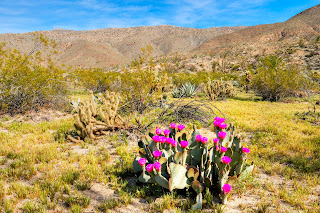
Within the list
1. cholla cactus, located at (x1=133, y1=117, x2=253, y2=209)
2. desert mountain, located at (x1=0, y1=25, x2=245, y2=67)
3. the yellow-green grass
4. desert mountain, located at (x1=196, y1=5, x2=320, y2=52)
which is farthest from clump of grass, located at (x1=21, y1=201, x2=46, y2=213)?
desert mountain, located at (x1=0, y1=25, x2=245, y2=67)

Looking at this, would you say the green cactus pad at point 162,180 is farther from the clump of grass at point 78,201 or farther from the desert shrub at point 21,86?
the desert shrub at point 21,86

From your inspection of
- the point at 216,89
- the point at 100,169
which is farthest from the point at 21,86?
the point at 216,89

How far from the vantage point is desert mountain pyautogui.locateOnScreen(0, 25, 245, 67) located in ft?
248

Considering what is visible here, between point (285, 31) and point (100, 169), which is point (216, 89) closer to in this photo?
Result: point (100, 169)

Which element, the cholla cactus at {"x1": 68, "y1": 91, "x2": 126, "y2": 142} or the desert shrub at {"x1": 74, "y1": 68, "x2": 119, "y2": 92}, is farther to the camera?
the desert shrub at {"x1": 74, "y1": 68, "x2": 119, "y2": 92}

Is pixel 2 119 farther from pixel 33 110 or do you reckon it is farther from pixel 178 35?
pixel 178 35

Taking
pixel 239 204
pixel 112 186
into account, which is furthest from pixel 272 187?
pixel 112 186

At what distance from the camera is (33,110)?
8.29 m

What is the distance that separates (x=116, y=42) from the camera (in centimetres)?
10050

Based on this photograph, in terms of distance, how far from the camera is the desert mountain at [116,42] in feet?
248

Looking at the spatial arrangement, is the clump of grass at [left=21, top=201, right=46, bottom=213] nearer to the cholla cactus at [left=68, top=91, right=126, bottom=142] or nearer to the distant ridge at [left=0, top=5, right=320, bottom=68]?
the cholla cactus at [left=68, top=91, right=126, bottom=142]

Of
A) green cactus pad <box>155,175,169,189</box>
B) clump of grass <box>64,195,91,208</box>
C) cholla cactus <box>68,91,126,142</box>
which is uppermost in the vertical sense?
cholla cactus <box>68,91,126,142</box>

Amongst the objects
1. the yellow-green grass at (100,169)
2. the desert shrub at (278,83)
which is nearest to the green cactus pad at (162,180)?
the yellow-green grass at (100,169)

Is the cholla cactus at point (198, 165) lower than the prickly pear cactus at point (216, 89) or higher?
lower
